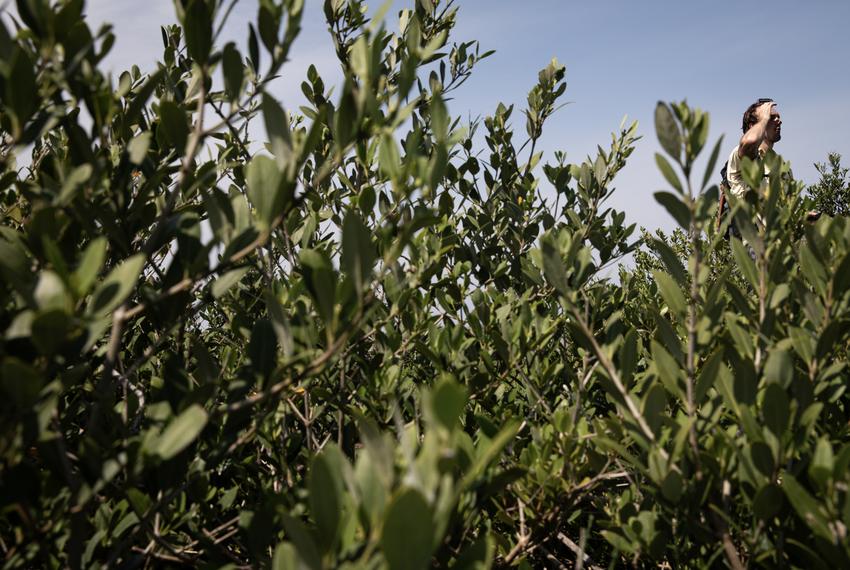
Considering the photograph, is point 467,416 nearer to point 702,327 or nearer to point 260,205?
point 702,327

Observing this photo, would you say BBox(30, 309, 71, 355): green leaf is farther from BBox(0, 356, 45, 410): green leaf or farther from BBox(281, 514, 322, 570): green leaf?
BBox(281, 514, 322, 570): green leaf

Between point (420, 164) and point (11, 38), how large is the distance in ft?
2.52

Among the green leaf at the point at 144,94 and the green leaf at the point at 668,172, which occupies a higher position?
the green leaf at the point at 144,94

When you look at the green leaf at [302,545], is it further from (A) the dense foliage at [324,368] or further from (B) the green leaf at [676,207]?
(B) the green leaf at [676,207]

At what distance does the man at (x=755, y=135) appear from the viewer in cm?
452

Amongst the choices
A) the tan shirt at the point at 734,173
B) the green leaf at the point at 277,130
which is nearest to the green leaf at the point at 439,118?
the green leaf at the point at 277,130

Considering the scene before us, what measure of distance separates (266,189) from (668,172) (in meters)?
0.83

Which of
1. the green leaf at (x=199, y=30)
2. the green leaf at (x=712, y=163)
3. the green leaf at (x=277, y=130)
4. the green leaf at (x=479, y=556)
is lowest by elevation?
the green leaf at (x=479, y=556)

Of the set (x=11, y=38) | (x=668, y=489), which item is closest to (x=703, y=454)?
A: (x=668, y=489)

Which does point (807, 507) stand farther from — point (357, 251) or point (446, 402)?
point (357, 251)

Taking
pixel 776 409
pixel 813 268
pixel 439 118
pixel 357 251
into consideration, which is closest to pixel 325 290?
pixel 357 251

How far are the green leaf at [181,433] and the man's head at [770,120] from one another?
4.91m

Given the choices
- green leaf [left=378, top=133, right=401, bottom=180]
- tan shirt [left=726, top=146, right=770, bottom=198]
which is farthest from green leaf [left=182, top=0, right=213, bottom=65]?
tan shirt [left=726, top=146, right=770, bottom=198]

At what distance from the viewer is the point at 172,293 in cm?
122
